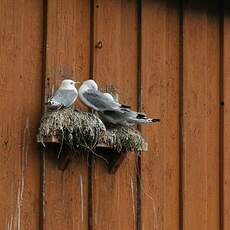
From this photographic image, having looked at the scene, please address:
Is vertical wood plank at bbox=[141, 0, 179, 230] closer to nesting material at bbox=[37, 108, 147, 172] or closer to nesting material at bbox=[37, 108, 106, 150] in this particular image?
nesting material at bbox=[37, 108, 147, 172]

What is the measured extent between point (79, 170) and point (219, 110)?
112cm

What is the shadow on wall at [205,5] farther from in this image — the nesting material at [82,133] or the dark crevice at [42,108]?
the nesting material at [82,133]

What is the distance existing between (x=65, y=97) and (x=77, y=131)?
0.57 ft

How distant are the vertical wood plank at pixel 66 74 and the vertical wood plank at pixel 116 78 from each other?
76 millimetres

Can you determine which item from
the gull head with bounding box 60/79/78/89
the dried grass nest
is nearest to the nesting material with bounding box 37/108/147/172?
the dried grass nest

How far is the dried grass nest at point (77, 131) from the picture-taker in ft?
12.9

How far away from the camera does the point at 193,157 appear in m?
4.78

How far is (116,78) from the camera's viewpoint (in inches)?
177

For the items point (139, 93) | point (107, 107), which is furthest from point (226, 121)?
point (107, 107)

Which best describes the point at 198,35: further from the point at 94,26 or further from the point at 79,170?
the point at 79,170

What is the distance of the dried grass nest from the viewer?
3943 mm

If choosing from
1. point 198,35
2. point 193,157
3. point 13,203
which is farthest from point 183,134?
point 13,203

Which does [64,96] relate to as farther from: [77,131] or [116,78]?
[116,78]

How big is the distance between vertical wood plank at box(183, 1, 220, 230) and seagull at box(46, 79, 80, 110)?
Result: 3.09ft
